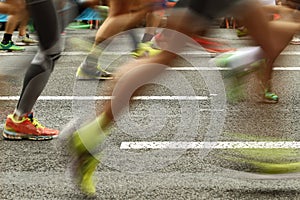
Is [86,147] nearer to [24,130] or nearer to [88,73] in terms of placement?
[24,130]

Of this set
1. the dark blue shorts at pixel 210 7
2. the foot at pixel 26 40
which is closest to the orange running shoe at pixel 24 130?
the dark blue shorts at pixel 210 7

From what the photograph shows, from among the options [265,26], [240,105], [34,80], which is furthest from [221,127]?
[265,26]

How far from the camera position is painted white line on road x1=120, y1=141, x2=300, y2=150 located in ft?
12.8

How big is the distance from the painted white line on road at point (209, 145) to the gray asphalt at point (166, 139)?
9cm

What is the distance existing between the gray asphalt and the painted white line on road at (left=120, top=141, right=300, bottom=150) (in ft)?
0.30

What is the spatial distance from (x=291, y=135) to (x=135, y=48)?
3.61m

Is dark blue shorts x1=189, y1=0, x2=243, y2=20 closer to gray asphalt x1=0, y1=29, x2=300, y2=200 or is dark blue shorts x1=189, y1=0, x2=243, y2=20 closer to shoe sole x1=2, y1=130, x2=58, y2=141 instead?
gray asphalt x1=0, y1=29, x2=300, y2=200

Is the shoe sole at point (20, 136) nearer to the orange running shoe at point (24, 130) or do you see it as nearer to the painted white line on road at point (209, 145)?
the orange running shoe at point (24, 130)

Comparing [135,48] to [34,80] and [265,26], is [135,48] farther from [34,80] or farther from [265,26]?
[265,26]

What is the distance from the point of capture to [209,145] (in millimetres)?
4016

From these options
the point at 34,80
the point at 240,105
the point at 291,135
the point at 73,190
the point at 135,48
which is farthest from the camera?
the point at 135,48

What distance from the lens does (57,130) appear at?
14.5 feet

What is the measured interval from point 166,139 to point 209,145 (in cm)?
30

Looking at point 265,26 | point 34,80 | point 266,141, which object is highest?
point 265,26
